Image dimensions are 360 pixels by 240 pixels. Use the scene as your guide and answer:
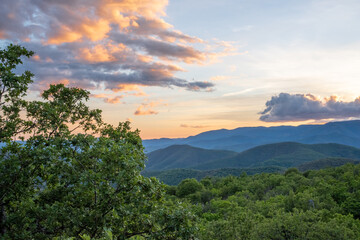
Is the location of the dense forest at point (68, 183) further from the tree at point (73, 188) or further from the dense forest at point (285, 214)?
the dense forest at point (285, 214)

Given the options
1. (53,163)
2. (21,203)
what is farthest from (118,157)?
(21,203)

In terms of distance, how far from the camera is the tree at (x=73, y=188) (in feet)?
42.0

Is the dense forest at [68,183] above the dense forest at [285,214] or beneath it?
above

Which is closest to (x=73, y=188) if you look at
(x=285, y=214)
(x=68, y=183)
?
(x=68, y=183)

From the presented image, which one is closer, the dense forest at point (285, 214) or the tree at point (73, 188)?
the tree at point (73, 188)

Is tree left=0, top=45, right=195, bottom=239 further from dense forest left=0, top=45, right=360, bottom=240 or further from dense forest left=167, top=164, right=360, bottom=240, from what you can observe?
dense forest left=167, top=164, right=360, bottom=240

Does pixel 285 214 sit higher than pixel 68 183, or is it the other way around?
pixel 68 183

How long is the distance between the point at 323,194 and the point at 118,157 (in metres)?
77.2

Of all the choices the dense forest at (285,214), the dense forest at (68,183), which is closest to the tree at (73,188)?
the dense forest at (68,183)

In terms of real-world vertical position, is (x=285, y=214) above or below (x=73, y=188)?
below

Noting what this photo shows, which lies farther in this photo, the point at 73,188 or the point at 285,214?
the point at 285,214

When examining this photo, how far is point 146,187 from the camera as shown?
13469mm

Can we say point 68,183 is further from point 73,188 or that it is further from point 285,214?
point 285,214

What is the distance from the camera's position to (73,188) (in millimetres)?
14375
